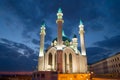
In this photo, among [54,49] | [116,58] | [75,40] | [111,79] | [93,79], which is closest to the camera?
[111,79]

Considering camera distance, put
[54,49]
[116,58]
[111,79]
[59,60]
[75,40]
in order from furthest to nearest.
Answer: [75,40] < [116,58] < [54,49] < [59,60] < [111,79]

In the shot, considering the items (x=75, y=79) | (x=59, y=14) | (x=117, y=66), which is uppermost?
(x=59, y=14)

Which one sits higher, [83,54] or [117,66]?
[83,54]

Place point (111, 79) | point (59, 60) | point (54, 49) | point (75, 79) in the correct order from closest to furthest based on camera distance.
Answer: point (111, 79) < point (75, 79) < point (59, 60) < point (54, 49)

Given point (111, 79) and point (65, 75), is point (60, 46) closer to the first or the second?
point (65, 75)

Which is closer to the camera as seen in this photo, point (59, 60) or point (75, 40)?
point (59, 60)

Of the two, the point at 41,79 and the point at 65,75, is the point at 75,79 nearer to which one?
the point at 65,75

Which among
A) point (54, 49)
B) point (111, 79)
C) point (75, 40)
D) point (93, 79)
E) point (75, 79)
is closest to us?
point (111, 79)

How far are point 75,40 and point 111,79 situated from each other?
3394 cm

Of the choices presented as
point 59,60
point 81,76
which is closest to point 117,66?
point 81,76

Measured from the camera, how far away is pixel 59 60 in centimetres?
3991

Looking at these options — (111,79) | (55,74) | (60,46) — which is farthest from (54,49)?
(111,79)

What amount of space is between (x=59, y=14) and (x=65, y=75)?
71.7ft

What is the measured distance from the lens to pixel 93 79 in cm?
3369
